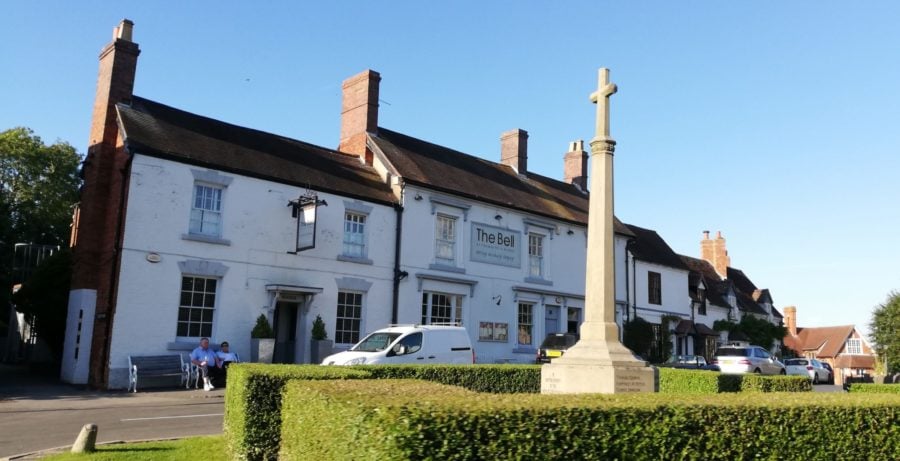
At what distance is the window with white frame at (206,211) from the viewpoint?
19.5 metres

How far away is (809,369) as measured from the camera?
37.2 metres

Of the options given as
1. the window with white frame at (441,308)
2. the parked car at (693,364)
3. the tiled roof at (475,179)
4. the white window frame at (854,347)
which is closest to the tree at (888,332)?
the parked car at (693,364)

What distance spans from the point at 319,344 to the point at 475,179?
10.6 m

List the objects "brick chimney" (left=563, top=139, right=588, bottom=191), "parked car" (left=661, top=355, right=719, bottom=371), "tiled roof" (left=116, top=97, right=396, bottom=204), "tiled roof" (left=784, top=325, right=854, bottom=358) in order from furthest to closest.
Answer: "tiled roof" (left=784, top=325, right=854, bottom=358) < "brick chimney" (left=563, top=139, right=588, bottom=191) < "parked car" (left=661, top=355, right=719, bottom=371) < "tiled roof" (left=116, top=97, right=396, bottom=204)

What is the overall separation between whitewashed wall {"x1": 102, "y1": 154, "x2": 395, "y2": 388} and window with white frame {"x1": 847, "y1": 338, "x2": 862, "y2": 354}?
6061cm

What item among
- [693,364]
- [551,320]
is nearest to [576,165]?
[551,320]

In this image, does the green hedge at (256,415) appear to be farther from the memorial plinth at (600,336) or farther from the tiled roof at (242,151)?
the tiled roof at (242,151)

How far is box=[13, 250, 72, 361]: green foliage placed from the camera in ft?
68.6

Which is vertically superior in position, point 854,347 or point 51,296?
point 51,296

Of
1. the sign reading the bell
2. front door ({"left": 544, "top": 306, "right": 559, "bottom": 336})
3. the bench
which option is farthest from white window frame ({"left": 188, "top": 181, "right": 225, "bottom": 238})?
front door ({"left": 544, "top": 306, "right": 559, "bottom": 336})

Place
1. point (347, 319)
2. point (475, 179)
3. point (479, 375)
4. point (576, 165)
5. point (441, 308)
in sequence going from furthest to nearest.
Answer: point (576, 165) < point (475, 179) < point (441, 308) < point (347, 319) < point (479, 375)

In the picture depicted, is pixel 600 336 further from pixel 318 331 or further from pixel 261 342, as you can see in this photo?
pixel 318 331

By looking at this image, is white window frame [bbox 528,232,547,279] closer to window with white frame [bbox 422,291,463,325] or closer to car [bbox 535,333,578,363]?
window with white frame [bbox 422,291,463,325]

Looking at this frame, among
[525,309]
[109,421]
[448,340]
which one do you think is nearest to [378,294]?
[448,340]
